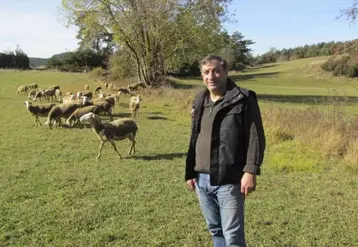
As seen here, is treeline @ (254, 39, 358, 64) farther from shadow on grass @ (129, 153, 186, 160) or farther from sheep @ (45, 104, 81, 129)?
shadow on grass @ (129, 153, 186, 160)

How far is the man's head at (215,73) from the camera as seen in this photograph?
154 inches

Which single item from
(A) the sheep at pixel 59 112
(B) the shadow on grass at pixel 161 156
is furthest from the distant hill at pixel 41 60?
(B) the shadow on grass at pixel 161 156

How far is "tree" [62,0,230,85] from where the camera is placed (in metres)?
31.2

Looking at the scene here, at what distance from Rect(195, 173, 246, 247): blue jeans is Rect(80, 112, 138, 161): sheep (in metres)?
7.21

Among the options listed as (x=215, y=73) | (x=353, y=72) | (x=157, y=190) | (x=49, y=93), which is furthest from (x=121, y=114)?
(x=353, y=72)

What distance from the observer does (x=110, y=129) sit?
1134 centimetres

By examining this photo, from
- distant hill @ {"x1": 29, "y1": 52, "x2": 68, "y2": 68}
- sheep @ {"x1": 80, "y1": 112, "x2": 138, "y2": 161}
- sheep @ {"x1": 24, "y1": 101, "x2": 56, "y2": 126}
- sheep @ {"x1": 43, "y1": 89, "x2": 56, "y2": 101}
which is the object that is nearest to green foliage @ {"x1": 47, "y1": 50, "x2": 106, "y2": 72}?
distant hill @ {"x1": 29, "y1": 52, "x2": 68, "y2": 68}

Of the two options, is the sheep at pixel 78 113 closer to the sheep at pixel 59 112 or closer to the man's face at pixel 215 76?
the sheep at pixel 59 112

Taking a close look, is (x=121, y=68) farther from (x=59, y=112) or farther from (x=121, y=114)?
(x=59, y=112)

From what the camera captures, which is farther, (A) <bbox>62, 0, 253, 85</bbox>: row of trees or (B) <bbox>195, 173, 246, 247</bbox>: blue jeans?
(A) <bbox>62, 0, 253, 85</bbox>: row of trees

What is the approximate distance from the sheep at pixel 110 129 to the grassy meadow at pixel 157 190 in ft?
1.71

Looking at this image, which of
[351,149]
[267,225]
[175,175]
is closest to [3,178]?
[175,175]

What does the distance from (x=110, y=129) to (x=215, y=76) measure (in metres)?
7.79

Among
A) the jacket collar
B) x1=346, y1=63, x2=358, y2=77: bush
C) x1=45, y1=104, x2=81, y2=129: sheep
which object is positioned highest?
the jacket collar
